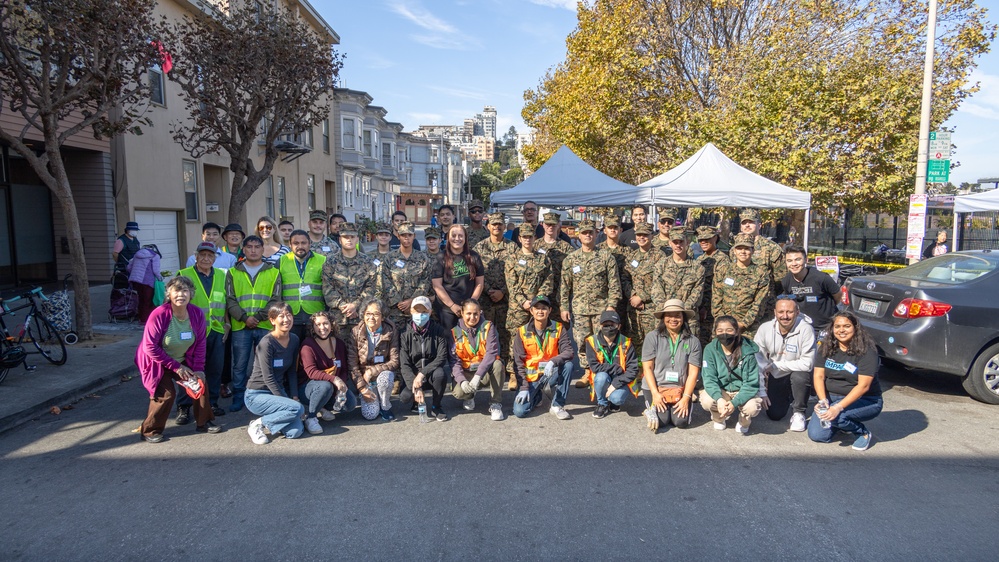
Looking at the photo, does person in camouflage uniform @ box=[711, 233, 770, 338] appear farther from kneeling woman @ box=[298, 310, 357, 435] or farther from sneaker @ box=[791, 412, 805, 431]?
kneeling woman @ box=[298, 310, 357, 435]

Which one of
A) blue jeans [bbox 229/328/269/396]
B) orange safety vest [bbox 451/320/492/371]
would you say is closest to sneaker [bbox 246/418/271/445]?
blue jeans [bbox 229/328/269/396]

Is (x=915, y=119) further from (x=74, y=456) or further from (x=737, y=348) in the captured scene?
(x=74, y=456)

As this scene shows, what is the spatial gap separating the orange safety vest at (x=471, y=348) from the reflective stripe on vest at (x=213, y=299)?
7.49 feet

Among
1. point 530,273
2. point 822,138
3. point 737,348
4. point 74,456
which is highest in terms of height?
point 822,138

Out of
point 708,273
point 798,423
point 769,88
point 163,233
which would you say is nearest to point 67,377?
point 708,273

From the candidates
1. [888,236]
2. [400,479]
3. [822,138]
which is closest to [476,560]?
[400,479]

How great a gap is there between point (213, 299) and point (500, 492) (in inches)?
138

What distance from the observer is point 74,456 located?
16.1 feet

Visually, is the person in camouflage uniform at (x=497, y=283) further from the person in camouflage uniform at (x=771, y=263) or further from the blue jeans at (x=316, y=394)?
the person in camouflage uniform at (x=771, y=263)

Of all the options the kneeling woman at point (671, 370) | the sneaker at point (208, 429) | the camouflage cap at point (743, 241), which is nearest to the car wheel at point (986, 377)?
the camouflage cap at point (743, 241)

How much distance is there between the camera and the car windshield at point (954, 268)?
654 cm

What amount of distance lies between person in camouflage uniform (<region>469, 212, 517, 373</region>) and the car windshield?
4523 mm

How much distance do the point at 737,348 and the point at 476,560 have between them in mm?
3270

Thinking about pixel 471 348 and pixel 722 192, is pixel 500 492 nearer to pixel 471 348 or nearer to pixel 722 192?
pixel 471 348
